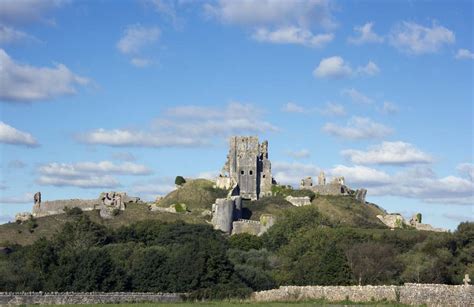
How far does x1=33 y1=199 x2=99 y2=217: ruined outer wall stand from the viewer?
468 ft

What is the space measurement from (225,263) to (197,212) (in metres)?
70.2

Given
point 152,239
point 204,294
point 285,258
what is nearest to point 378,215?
point 152,239

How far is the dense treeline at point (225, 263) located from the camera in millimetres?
64188

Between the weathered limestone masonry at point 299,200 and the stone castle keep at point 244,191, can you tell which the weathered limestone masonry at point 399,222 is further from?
the weathered limestone masonry at point 299,200

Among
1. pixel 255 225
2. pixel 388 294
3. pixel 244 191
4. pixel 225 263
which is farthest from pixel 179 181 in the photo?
pixel 388 294

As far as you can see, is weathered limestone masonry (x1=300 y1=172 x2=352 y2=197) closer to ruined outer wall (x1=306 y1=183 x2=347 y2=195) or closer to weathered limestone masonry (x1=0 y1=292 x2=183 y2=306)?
ruined outer wall (x1=306 y1=183 x2=347 y2=195)

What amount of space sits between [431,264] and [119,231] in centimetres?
4699

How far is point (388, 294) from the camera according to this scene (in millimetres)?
46750

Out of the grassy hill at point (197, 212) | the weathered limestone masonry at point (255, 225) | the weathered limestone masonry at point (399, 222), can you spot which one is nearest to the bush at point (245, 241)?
the weathered limestone masonry at point (255, 225)

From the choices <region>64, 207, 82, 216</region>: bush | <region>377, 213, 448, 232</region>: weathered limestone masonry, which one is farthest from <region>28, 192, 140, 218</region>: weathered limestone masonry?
<region>377, 213, 448, 232</region>: weathered limestone masonry

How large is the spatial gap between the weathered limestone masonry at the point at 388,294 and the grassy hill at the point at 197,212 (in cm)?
7101

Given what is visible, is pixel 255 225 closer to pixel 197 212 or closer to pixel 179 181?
pixel 197 212

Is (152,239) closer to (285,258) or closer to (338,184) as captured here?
(285,258)

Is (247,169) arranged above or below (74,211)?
above
